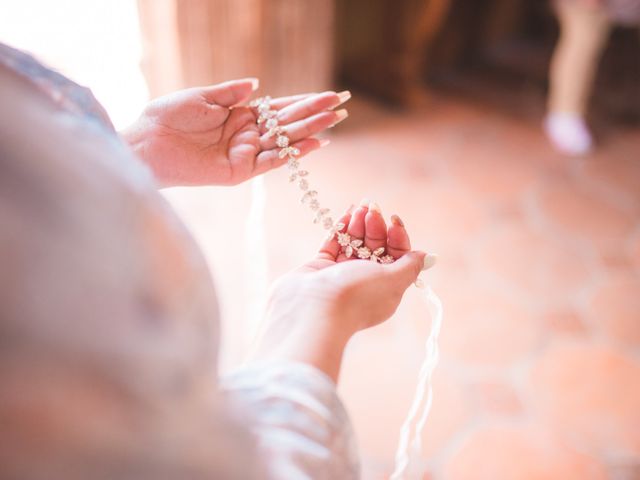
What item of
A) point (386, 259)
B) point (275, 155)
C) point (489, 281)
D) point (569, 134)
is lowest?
point (489, 281)

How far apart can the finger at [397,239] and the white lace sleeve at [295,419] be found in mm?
302

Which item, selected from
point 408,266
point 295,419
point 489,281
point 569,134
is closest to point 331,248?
point 408,266

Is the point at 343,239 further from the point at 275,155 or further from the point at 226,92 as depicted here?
the point at 226,92

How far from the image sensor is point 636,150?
7.25ft

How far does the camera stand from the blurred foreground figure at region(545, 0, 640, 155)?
1974 mm

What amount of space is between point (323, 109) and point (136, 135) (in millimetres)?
291

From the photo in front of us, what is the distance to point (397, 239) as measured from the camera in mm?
821

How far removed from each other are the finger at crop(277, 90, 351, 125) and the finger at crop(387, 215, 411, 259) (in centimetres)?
21

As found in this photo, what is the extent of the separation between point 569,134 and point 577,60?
0.28 meters

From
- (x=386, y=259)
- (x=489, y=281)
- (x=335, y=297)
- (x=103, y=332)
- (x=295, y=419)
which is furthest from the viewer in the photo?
(x=489, y=281)

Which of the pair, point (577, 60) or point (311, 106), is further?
point (577, 60)

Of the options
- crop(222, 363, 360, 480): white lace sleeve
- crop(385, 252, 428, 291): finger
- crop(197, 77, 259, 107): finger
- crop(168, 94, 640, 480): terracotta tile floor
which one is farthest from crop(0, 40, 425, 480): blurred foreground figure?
crop(168, 94, 640, 480): terracotta tile floor

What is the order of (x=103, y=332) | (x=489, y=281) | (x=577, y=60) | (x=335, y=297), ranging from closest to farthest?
(x=103, y=332), (x=335, y=297), (x=489, y=281), (x=577, y=60)

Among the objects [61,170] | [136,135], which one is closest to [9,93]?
[61,170]
